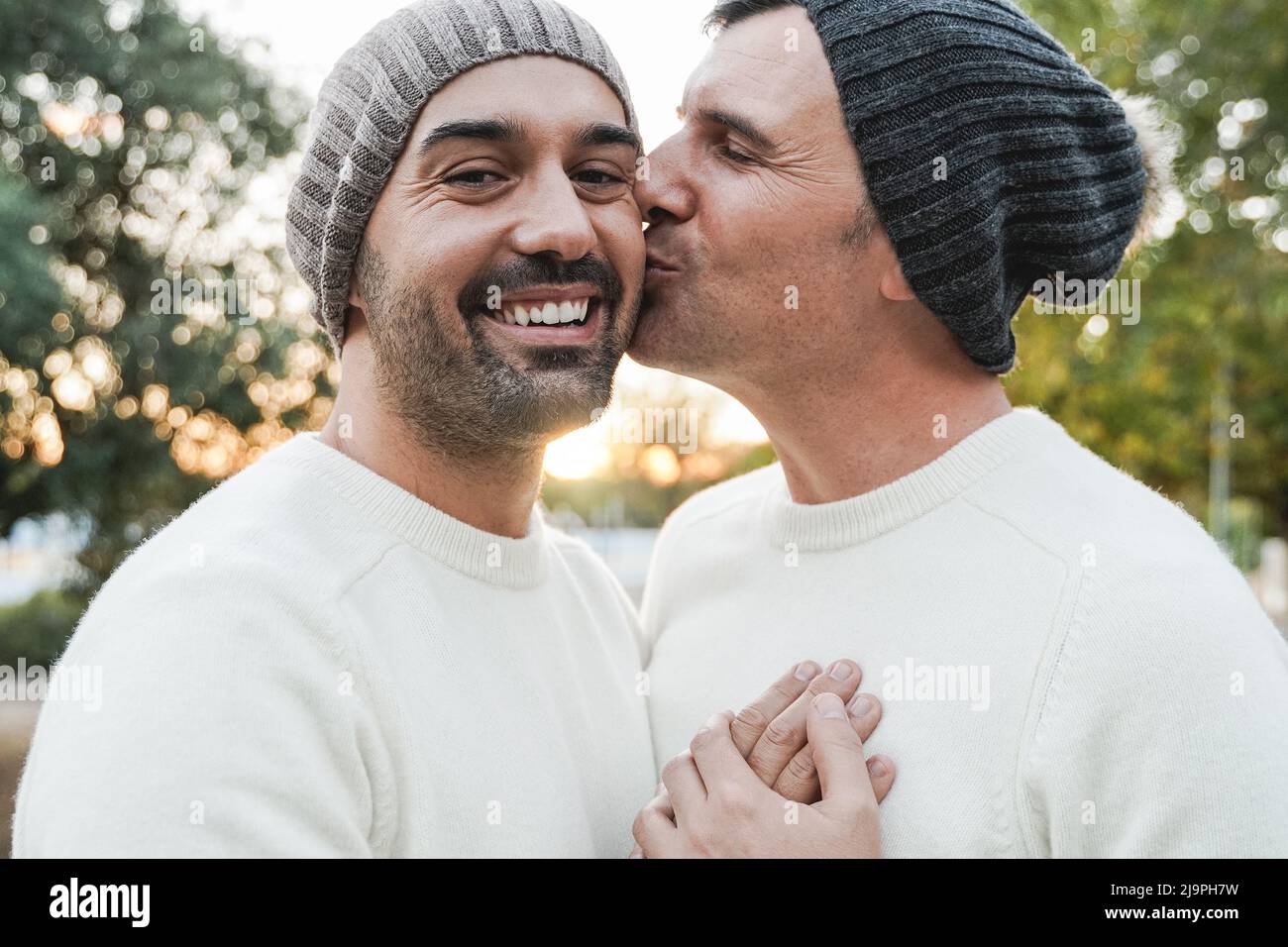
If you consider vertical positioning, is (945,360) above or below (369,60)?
below

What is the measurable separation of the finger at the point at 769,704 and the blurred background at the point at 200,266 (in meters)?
6.39

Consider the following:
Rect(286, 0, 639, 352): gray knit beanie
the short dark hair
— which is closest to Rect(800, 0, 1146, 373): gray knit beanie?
the short dark hair

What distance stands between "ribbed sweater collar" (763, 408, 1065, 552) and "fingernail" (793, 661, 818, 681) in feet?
1.23

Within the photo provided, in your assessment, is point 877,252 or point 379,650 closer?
point 379,650

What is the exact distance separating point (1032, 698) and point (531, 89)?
1.78m

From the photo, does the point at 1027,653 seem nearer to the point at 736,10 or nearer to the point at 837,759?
the point at 837,759

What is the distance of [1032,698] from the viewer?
2359 mm

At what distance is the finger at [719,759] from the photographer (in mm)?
2406

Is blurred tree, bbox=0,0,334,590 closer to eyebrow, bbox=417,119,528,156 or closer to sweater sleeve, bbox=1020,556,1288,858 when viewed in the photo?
eyebrow, bbox=417,119,528,156

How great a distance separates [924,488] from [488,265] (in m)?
1.19

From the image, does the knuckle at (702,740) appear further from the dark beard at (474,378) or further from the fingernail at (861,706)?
the dark beard at (474,378)
